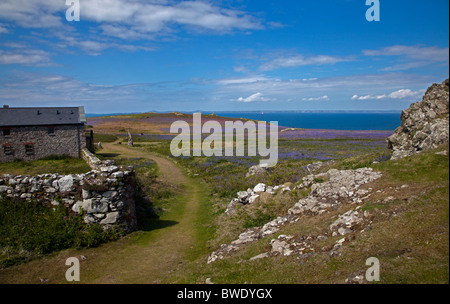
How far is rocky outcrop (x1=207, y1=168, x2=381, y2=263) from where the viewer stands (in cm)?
1080

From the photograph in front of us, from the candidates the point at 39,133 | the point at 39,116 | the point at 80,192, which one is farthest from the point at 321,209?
the point at 39,116

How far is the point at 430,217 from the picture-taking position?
29.1ft

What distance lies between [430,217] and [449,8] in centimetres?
668

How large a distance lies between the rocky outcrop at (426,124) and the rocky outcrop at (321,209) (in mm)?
4737

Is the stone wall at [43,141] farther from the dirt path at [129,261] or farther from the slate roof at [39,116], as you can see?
the dirt path at [129,261]

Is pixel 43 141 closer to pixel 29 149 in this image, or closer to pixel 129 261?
pixel 29 149

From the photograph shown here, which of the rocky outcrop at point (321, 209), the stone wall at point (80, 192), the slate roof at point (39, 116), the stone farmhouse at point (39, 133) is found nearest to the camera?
the rocky outcrop at point (321, 209)

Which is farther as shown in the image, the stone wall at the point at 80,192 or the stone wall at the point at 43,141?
the stone wall at the point at 43,141

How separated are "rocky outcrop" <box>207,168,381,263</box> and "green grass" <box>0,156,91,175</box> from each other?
24.5 m

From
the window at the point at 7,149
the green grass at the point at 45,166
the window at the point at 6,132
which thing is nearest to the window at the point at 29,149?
the green grass at the point at 45,166

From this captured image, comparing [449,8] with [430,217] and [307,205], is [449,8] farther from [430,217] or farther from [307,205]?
[307,205]

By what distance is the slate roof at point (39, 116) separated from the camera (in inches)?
1554
